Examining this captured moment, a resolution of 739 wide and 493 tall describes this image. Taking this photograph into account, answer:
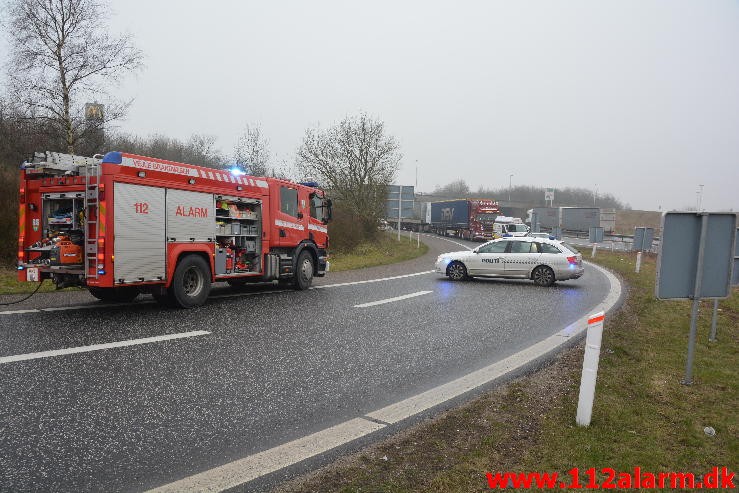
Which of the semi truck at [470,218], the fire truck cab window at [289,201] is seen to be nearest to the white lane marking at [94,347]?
the fire truck cab window at [289,201]

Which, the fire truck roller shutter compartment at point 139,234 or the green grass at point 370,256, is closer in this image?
the fire truck roller shutter compartment at point 139,234

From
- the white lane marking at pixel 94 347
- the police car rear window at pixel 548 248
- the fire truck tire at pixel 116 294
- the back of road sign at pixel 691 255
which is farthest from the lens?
the police car rear window at pixel 548 248

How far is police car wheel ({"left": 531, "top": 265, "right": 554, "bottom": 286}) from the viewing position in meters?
16.5

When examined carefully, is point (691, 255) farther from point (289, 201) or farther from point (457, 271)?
point (457, 271)

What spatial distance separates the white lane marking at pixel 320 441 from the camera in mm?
3430

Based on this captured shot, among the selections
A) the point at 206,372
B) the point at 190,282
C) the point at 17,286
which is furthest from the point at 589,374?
the point at 17,286

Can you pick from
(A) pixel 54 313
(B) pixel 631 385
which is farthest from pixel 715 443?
(A) pixel 54 313

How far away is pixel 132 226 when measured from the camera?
29.7ft

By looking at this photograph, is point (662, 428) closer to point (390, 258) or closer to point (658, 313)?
point (658, 313)

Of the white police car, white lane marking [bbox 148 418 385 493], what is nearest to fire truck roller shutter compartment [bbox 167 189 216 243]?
white lane marking [bbox 148 418 385 493]

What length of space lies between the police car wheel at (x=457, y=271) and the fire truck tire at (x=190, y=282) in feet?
29.4

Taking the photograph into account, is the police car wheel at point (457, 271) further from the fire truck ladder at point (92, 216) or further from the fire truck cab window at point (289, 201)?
the fire truck ladder at point (92, 216)

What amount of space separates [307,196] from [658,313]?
29.2 feet

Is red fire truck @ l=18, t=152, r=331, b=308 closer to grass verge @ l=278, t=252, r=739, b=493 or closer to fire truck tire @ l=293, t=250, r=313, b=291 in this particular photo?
fire truck tire @ l=293, t=250, r=313, b=291
